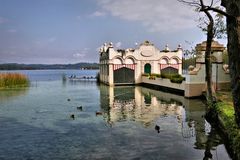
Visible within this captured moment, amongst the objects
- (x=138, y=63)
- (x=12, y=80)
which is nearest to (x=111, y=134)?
(x=138, y=63)

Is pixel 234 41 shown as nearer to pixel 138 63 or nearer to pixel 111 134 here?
pixel 111 134

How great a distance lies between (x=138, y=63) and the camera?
165ft

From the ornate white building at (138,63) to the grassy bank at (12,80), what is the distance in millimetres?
13860

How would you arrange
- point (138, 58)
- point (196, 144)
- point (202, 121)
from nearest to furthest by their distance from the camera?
point (196, 144) < point (202, 121) < point (138, 58)

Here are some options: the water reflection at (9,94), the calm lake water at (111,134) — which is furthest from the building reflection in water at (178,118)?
the water reflection at (9,94)

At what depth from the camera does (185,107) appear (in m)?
24.0

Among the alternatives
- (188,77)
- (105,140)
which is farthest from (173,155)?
(188,77)

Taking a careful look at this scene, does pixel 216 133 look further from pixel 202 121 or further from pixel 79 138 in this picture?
pixel 79 138

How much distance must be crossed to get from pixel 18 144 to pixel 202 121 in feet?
34.8

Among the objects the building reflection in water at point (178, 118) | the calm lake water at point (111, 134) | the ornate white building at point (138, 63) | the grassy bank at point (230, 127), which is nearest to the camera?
the grassy bank at point (230, 127)

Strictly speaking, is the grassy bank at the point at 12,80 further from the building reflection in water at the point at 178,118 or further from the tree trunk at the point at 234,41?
the tree trunk at the point at 234,41

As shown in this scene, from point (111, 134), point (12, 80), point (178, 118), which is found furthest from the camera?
point (12, 80)

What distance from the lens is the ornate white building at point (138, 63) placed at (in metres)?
49.4

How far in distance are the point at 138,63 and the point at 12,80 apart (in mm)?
20310
